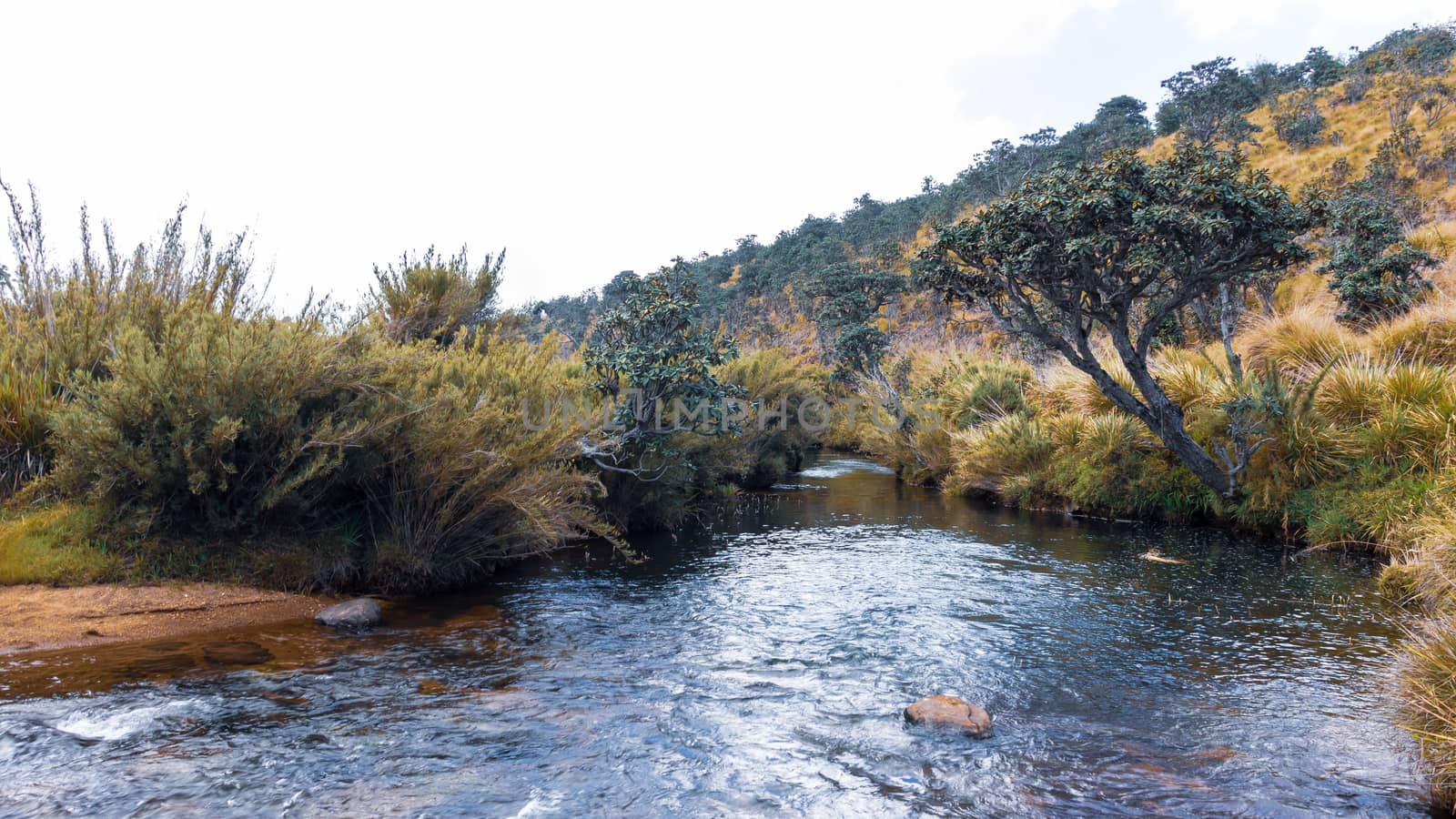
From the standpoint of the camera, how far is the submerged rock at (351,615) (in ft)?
26.4

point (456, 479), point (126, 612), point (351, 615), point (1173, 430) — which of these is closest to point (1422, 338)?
point (1173, 430)

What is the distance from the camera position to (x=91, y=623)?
7.27 meters

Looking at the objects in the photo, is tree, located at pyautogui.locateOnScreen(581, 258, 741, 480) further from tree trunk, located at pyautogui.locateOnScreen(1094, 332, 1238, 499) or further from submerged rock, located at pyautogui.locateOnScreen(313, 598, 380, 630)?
tree trunk, located at pyautogui.locateOnScreen(1094, 332, 1238, 499)

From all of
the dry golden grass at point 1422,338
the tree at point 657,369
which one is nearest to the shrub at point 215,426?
the tree at point 657,369

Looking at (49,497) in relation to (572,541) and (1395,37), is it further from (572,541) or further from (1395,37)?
(1395,37)

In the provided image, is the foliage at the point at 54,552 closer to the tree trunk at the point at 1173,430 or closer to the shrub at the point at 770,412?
the shrub at the point at 770,412

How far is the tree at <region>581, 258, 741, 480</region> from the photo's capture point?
42.4ft

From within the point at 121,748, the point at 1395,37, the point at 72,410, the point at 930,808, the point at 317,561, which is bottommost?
the point at 930,808

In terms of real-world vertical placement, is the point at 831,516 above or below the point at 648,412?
below

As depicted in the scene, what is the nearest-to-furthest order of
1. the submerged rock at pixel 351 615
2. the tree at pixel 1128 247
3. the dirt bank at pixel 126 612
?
the dirt bank at pixel 126 612, the submerged rock at pixel 351 615, the tree at pixel 1128 247

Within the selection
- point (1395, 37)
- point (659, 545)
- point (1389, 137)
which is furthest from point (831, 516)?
point (1395, 37)

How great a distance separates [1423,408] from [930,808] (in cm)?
1128

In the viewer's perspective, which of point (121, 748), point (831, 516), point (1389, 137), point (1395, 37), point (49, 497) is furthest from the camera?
point (1395, 37)

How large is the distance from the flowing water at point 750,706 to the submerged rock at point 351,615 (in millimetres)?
190
